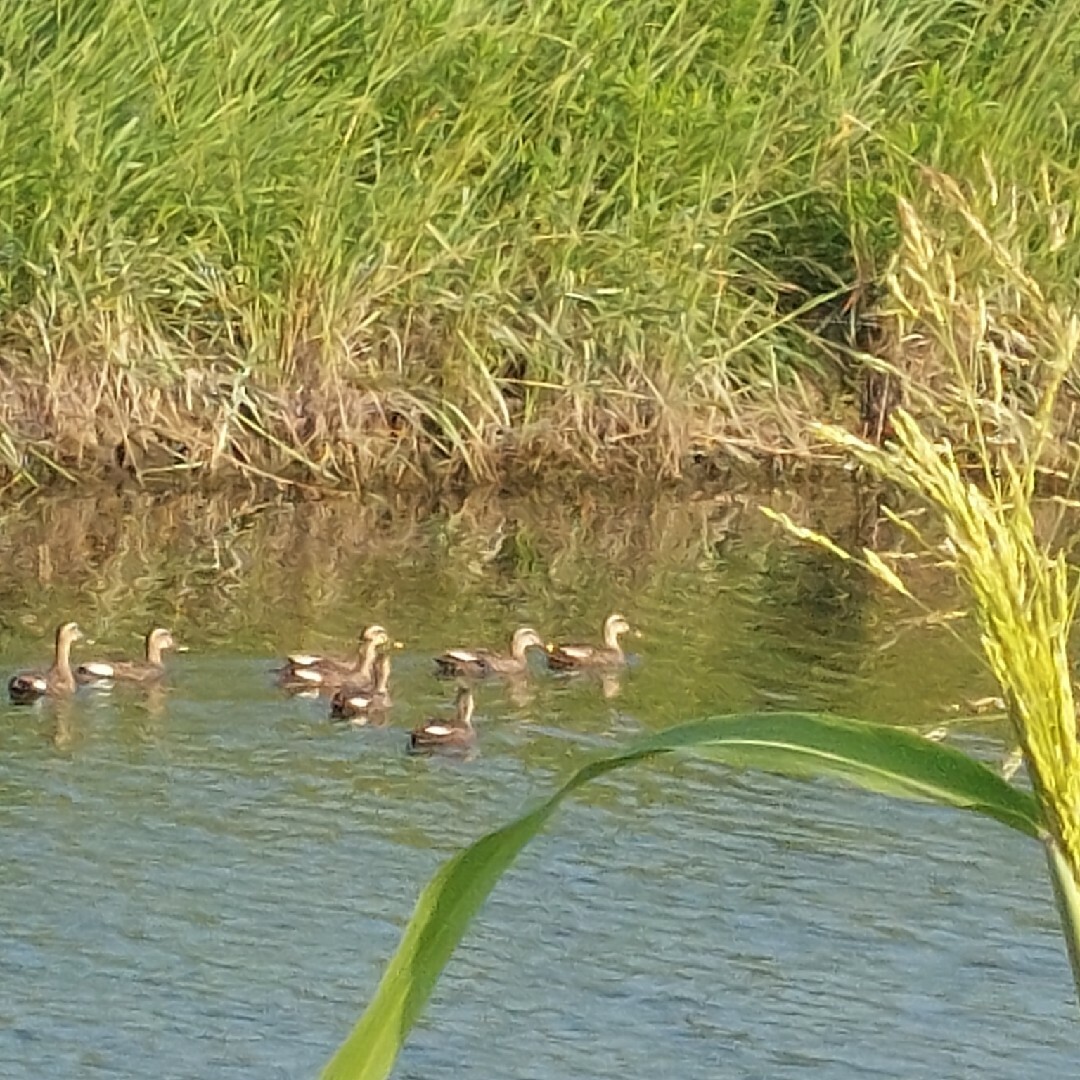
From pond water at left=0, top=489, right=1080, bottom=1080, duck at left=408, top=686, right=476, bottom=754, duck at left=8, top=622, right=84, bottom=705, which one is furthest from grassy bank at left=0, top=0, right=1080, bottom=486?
duck at left=408, top=686, right=476, bottom=754

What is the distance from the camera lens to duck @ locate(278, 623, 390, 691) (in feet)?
24.9

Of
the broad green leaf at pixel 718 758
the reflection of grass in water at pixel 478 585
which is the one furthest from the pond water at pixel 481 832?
the broad green leaf at pixel 718 758

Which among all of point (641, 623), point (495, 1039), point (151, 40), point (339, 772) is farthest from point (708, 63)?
point (495, 1039)

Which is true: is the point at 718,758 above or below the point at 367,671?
above

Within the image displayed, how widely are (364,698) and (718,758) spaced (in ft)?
19.5

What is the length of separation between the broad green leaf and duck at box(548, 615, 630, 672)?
21.5 feet

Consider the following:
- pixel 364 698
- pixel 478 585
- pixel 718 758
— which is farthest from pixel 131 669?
pixel 718 758

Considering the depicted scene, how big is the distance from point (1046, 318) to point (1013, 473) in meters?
0.17

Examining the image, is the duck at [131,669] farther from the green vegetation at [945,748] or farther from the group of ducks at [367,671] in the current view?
the green vegetation at [945,748]

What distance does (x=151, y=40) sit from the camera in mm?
10109

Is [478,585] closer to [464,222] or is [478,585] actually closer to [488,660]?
[488,660]

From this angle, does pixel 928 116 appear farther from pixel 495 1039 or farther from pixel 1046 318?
pixel 1046 318

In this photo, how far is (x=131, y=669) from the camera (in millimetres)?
7789

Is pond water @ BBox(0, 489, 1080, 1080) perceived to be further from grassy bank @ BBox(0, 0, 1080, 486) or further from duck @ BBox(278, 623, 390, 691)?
grassy bank @ BBox(0, 0, 1080, 486)
